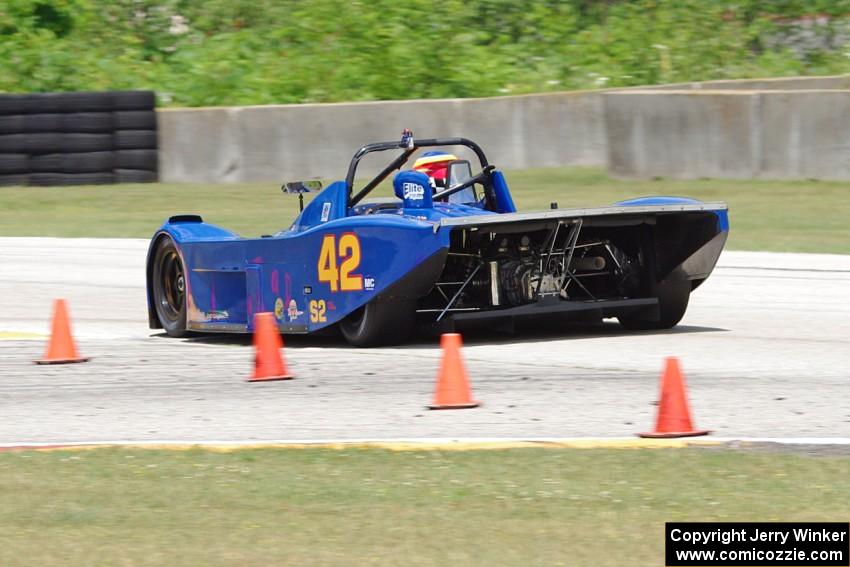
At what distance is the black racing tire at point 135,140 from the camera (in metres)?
23.3

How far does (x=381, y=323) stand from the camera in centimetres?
1019

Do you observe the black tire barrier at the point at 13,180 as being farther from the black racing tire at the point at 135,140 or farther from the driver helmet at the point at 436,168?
the driver helmet at the point at 436,168

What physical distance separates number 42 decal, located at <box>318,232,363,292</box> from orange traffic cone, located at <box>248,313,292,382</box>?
929mm

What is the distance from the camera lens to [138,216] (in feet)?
68.7

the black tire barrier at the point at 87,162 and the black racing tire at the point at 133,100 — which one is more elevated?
the black racing tire at the point at 133,100

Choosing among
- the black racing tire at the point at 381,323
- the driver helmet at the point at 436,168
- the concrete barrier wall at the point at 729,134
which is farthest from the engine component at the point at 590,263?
the concrete barrier wall at the point at 729,134

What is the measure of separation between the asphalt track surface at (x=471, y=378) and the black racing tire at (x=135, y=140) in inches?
405

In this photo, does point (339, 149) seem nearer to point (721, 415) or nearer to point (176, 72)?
point (176, 72)

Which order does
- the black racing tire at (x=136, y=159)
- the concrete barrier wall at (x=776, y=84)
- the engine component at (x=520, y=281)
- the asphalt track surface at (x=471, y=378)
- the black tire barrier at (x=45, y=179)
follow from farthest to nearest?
the concrete barrier wall at (x=776, y=84) < the black racing tire at (x=136, y=159) < the black tire barrier at (x=45, y=179) < the engine component at (x=520, y=281) < the asphalt track surface at (x=471, y=378)

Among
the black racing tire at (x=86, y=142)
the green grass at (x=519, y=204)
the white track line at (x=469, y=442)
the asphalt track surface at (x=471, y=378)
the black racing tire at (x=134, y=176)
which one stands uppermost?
the black racing tire at (x=86, y=142)

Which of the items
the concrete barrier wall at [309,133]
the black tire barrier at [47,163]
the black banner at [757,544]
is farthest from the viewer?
the concrete barrier wall at [309,133]

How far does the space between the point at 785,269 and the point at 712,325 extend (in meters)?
3.20

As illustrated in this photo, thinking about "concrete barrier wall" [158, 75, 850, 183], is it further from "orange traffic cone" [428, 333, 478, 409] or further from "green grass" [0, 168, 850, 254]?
"orange traffic cone" [428, 333, 478, 409]

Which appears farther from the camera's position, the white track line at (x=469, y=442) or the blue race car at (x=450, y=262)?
the blue race car at (x=450, y=262)
